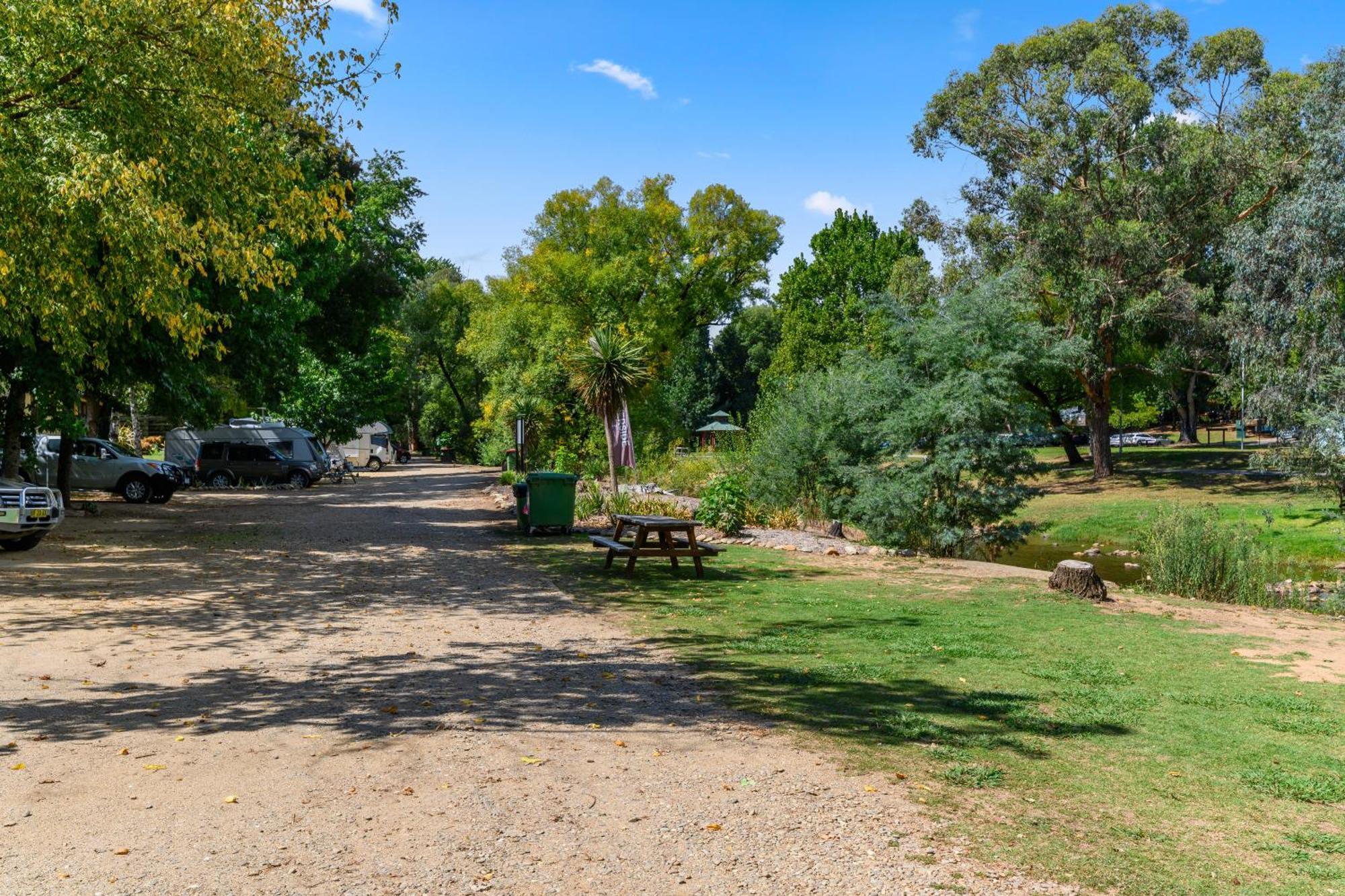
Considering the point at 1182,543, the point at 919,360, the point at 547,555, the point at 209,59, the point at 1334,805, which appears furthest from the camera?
the point at 919,360

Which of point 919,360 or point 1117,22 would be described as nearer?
point 919,360

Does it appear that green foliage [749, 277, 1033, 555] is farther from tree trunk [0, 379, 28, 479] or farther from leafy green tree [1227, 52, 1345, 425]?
tree trunk [0, 379, 28, 479]

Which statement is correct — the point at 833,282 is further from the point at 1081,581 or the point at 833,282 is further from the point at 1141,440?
the point at 1081,581

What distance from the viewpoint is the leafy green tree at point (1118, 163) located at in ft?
103

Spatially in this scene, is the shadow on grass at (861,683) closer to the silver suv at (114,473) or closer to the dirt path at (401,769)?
the dirt path at (401,769)

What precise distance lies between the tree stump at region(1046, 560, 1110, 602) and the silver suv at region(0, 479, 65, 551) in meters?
14.7

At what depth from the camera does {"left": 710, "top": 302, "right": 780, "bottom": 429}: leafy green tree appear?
257 feet

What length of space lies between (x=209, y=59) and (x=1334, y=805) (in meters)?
13.6

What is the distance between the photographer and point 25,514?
15.0 meters

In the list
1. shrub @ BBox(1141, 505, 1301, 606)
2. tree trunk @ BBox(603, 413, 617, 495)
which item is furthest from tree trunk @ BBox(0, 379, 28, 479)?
shrub @ BBox(1141, 505, 1301, 606)

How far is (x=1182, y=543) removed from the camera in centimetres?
1384

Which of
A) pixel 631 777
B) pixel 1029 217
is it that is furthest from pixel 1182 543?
pixel 1029 217

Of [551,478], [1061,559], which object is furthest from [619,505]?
[1061,559]

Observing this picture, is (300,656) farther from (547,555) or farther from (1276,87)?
(1276,87)
